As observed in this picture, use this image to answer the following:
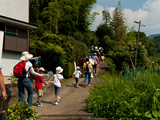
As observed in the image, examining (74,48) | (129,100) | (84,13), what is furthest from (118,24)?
(129,100)

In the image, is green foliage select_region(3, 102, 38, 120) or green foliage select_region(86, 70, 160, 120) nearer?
green foliage select_region(3, 102, 38, 120)

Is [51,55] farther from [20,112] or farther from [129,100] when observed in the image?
[20,112]

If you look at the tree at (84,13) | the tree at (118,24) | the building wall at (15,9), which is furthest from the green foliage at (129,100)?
the tree at (118,24)

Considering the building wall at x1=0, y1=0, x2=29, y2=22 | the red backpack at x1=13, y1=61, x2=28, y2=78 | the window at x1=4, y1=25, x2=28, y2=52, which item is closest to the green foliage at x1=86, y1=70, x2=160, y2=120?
the red backpack at x1=13, y1=61, x2=28, y2=78

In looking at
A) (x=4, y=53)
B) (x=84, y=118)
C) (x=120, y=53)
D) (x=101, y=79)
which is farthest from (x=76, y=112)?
(x=120, y=53)

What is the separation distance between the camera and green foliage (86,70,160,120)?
4305 millimetres

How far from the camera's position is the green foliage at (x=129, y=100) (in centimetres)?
430

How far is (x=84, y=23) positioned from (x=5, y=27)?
23074 millimetres

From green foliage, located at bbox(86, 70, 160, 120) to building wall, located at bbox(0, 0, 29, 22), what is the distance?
34.1 feet

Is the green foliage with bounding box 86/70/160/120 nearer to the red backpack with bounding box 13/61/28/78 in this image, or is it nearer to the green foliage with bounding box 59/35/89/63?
the red backpack with bounding box 13/61/28/78

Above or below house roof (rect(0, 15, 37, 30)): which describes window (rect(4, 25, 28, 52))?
below

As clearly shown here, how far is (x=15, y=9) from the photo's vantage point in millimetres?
13492

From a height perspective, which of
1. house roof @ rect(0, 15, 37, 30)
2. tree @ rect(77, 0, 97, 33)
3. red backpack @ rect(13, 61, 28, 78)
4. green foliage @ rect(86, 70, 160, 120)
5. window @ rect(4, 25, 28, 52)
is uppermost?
tree @ rect(77, 0, 97, 33)

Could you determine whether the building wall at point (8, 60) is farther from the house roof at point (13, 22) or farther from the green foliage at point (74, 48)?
the green foliage at point (74, 48)
